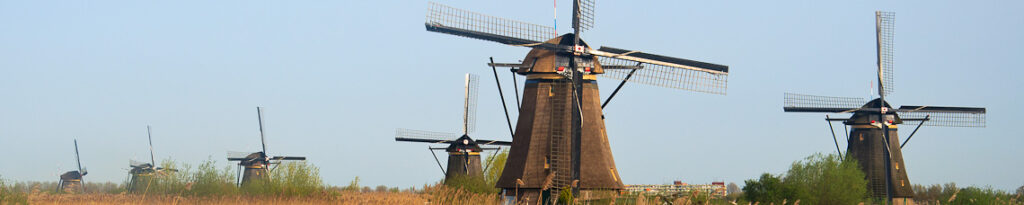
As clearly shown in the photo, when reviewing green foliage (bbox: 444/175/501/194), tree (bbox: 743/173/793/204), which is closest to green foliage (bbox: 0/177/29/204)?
green foliage (bbox: 444/175/501/194)

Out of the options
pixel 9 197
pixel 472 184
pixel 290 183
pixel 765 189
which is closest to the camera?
pixel 9 197

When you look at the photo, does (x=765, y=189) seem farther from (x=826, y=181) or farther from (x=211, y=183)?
(x=211, y=183)

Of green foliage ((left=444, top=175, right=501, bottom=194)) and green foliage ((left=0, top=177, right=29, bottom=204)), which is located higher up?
green foliage ((left=0, top=177, right=29, bottom=204))

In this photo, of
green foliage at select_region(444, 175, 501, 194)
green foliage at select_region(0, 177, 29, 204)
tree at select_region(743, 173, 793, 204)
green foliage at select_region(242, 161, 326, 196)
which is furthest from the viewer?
green foliage at select_region(444, 175, 501, 194)

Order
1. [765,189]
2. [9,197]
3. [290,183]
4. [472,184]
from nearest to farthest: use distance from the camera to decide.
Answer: [9,197] < [290,183] < [765,189] < [472,184]

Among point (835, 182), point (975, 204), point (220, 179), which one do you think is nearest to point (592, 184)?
point (220, 179)

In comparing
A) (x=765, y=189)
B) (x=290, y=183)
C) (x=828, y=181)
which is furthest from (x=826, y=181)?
(x=290, y=183)

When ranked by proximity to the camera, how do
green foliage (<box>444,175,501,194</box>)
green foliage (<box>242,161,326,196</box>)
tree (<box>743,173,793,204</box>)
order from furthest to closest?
green foliage (<box>444,175,501,194</box>) → tree (<box>743,173,793,204</box>) → green foliage (<box>242,161,326,196</box>)

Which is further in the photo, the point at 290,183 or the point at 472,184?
the point at 472,184

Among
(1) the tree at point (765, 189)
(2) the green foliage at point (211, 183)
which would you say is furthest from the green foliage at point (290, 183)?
(1) the tree at point (765, 189)

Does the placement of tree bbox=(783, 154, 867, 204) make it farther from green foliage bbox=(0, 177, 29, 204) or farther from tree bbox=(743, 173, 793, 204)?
green foliage bbox=(0, 177, 29, 204)

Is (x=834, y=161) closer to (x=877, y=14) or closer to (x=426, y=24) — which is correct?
(x=877, y=14)

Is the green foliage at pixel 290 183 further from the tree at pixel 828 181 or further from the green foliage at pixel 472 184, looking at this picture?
the tree at pixel 828 181

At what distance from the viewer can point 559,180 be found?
31.2 meters
